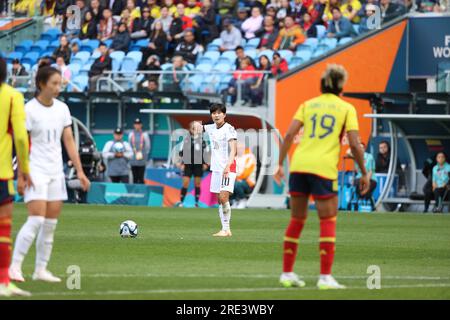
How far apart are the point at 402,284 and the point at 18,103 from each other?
167 inches

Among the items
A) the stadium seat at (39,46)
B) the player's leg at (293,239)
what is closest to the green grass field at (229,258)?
the player's leg at (293,239)

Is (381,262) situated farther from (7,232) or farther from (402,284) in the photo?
(7,232)

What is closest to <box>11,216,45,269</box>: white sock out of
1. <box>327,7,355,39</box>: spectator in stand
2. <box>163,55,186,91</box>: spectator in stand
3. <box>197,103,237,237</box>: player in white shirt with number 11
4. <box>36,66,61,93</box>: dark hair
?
<box>36,66,61,93</box>: dark hair

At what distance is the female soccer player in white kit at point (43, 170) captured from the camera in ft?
37.2

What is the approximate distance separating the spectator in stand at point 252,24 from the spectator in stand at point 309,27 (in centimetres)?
155

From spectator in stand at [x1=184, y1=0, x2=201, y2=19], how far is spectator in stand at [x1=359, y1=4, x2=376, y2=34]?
6151 millimetres

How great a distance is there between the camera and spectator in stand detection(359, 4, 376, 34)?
3150 centimetres

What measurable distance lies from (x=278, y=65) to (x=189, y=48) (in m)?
3.97

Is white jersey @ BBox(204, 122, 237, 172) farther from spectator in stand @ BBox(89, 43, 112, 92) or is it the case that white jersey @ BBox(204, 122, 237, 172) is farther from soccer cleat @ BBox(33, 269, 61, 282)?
spectator in stand @ BBox(89, 43, 112, 92)

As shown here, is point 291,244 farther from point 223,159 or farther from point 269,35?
point 269,35

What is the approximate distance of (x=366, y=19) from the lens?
31.9 m
